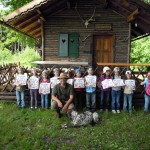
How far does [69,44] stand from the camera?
1420 centimetres

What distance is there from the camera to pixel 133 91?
10.1 metres

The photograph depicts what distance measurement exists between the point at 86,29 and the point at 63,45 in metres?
1.45

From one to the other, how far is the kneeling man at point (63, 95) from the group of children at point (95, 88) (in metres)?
0.83

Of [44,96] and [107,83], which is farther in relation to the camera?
[44,96]

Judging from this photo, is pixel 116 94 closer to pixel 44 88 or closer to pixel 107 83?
Answer: pixel 107 83

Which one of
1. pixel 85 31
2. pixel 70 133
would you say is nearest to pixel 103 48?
pixel 85 31

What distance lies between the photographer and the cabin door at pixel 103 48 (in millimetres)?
14086

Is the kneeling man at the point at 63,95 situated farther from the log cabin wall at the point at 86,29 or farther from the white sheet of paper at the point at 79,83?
the log cabin wall at the point at 86,29

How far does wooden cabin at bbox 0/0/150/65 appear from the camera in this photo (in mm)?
13789

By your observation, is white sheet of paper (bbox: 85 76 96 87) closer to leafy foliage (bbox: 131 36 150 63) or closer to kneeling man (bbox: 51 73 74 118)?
kneeling man (bbox: 51 73 74 118)

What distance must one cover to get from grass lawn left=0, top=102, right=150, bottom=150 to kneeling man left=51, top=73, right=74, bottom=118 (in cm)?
36

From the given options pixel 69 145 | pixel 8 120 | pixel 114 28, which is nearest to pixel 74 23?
pixel 114 28

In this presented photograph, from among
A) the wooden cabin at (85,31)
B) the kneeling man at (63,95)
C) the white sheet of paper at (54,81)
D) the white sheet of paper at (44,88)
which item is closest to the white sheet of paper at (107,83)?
the kneeling man at (63,95)

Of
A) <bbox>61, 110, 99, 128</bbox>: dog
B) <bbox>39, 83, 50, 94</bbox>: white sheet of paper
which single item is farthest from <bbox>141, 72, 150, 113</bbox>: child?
<bbox>39, 83, 50, 94</bbox>: white sheet of paper
